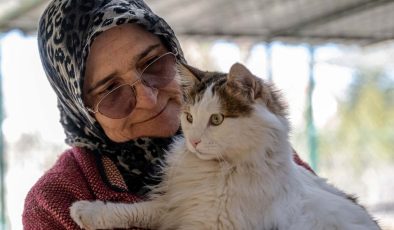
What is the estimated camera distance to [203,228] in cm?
128

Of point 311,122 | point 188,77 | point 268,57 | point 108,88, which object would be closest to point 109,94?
point 108,88

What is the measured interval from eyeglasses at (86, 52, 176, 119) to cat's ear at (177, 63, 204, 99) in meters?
0.17

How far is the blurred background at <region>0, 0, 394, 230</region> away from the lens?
3.62 meters

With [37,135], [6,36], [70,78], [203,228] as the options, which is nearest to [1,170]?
[37,135]

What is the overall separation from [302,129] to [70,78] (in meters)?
4.01

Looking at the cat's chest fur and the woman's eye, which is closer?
the cat's chest fur

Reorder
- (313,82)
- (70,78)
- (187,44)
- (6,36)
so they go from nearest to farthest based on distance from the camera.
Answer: (70,78), (6,36), (187,44), (313,82)

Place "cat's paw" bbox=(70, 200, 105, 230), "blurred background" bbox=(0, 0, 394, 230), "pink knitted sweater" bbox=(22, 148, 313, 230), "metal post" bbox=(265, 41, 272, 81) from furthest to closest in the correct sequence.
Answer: "metal post" bbox=(265, 41, 272, 81) < "blurred background" bbox=(0, 0, 394, 230) < "pink knitted sweater" bbox=(22, 148, 313, 230) < "cat's paw" bbox=(70, 200, 105, 230)

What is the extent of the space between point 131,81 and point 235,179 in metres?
0.45

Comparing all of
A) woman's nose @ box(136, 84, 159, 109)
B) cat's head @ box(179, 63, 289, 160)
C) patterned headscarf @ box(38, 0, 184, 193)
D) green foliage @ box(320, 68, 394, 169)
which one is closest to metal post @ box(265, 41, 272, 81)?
green foliage @ box(320, 68, 394, 169)

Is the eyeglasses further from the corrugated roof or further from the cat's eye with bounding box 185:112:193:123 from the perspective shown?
the corrugated roof

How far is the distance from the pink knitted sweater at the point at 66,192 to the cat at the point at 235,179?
8 centimetres

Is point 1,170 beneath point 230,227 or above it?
beneath

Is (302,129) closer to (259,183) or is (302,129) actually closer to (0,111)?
(0,111)
